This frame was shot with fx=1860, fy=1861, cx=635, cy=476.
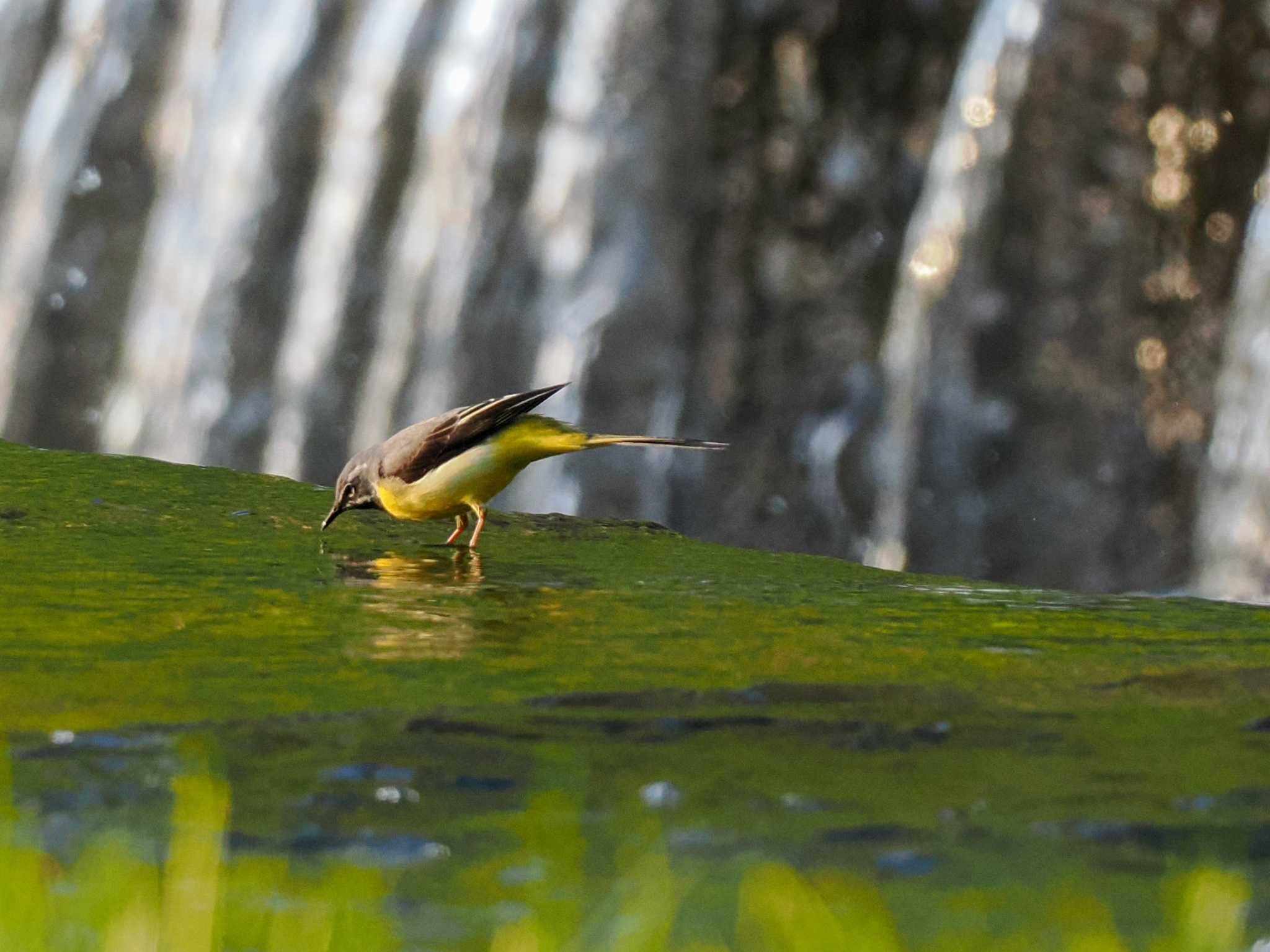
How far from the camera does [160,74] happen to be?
992 cm

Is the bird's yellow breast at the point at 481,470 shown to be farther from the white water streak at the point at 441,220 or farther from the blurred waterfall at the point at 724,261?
the white water streak at the point at 441,220

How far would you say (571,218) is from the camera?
810 cm

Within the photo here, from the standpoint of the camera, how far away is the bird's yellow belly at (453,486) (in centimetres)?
552

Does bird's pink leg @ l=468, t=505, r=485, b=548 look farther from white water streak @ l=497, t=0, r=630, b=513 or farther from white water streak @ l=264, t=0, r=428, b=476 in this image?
white water streak @ l=264, t=0, r=428, b=476

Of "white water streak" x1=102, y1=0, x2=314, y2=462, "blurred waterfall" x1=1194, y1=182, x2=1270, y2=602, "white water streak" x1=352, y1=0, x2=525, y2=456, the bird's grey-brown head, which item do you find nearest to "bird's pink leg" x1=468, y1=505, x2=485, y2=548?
the bird's grey-brown head

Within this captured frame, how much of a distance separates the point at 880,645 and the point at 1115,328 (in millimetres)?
3245

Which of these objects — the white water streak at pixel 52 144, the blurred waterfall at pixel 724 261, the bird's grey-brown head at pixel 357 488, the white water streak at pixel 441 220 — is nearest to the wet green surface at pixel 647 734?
the bird's grey-brown head at pixel 357 488

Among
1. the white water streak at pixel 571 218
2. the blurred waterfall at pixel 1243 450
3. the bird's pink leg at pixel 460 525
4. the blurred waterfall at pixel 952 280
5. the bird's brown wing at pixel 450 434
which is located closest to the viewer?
the bird's brown wing at pixel 450 434

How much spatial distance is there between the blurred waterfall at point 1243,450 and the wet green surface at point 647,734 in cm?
150

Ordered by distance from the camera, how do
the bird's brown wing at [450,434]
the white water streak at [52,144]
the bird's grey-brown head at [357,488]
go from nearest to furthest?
the bird's brown wing at [450,434]
the bird's grey-brown head at [357,488]
the white water streak at [52,144]

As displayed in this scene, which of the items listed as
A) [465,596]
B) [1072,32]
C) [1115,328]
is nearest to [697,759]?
[465,596]

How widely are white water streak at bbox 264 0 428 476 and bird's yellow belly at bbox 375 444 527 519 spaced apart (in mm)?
3225

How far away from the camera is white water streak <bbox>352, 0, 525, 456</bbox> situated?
27.4 feet

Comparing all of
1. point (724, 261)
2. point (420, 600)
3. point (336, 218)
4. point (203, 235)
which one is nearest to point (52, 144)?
point (203, 235)
